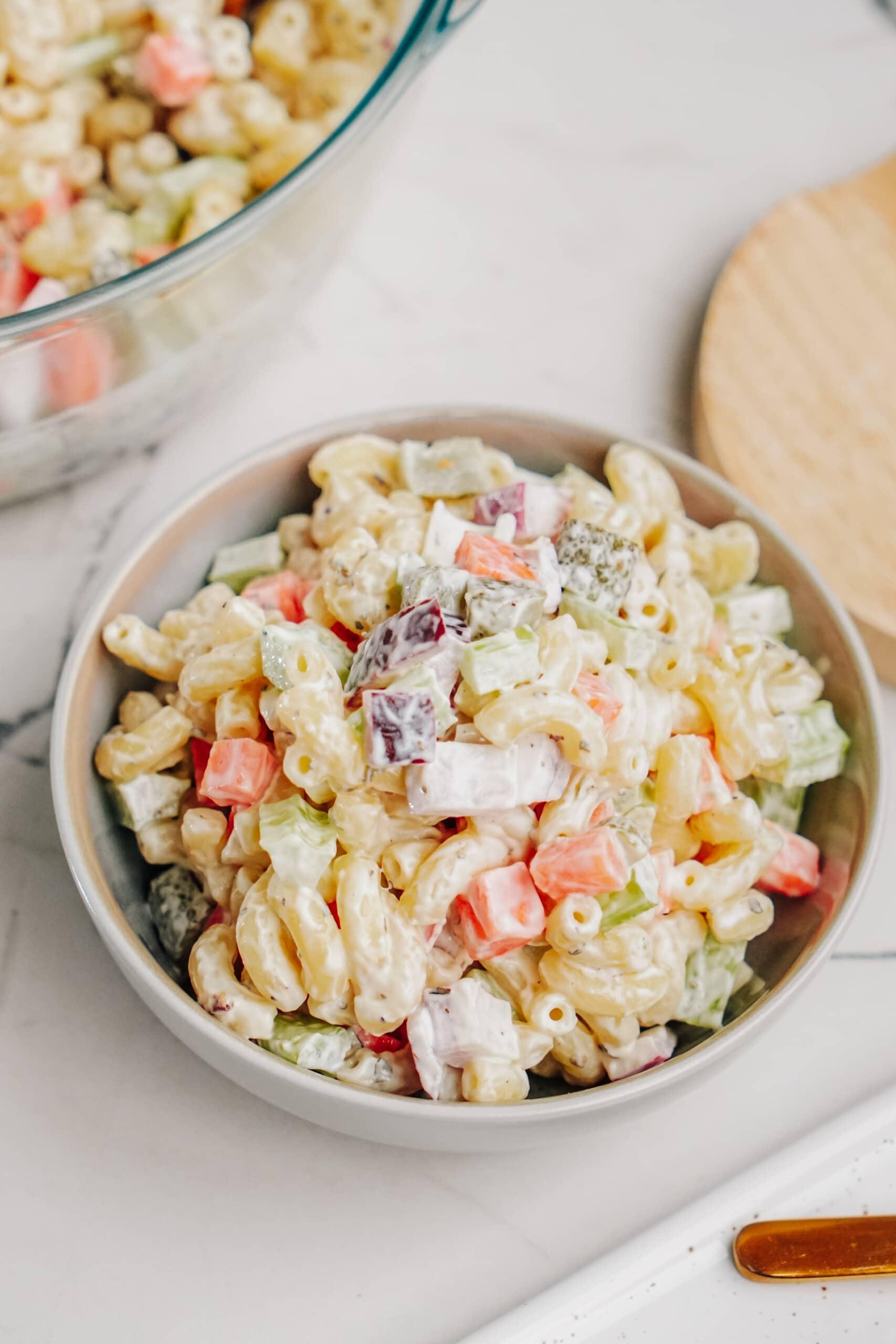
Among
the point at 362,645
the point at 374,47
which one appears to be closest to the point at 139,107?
the point at 374,47

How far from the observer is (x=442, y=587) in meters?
0.69

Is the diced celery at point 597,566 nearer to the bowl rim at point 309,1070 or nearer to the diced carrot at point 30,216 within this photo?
the bowl rim at point 309,1070

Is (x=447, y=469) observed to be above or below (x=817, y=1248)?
above

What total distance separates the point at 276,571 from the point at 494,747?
25cm

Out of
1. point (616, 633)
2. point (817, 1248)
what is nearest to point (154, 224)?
point (616, 633)

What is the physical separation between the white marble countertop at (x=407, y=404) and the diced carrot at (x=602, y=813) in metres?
0.16

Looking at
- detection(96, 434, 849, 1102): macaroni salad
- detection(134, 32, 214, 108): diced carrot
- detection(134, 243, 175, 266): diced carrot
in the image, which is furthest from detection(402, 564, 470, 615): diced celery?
detection(134, 32, 214, 108): diced carrot

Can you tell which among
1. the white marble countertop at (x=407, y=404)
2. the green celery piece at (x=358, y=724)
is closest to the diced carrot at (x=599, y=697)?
the green celery piece at (x=358, y=724)

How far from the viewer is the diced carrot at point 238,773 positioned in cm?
69

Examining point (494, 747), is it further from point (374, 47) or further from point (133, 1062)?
point (374, 47)

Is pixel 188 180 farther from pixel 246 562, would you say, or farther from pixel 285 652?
pixel 285 652

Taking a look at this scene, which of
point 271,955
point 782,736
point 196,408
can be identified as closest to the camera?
point 271,955

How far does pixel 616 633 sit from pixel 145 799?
0.30 m

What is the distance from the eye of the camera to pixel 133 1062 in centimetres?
77
